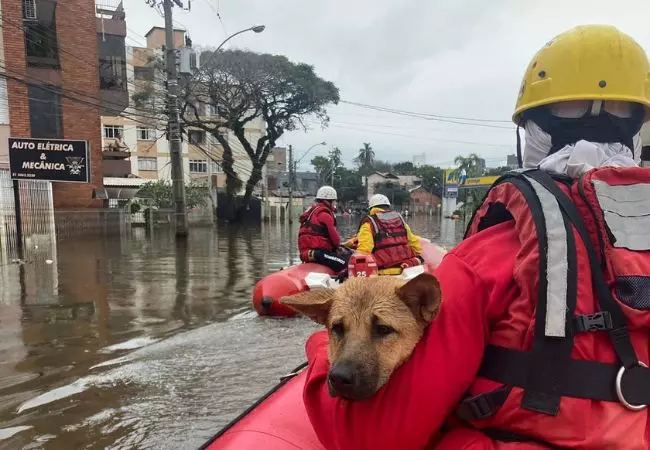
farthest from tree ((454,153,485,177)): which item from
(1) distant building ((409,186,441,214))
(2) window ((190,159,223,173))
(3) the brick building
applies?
(3) the brick building

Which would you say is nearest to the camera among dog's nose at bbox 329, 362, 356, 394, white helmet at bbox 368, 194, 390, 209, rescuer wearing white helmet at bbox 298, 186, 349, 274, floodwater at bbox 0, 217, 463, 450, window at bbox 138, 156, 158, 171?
dog's nose at bbox 329, 362, 356, 394

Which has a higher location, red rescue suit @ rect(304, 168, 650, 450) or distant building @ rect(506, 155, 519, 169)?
distant building @ rect(506, 155, 519, 169)

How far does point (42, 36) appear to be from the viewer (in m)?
Answer: 21.2

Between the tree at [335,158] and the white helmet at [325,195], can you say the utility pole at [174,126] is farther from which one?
the tree at [335,158]

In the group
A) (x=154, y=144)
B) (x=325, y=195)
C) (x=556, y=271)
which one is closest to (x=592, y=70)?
(x=556, y=271)

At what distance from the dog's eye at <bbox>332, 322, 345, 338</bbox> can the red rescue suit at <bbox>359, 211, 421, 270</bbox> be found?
5340 millimetres

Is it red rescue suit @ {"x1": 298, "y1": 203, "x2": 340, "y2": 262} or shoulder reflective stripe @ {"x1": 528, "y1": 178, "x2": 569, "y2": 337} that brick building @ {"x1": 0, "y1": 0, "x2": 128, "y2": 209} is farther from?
shoulder reflective stripe @ {"x1": 528, "y1": 178, "x2": 569, "y2": 337}

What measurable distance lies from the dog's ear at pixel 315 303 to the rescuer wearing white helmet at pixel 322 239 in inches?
264

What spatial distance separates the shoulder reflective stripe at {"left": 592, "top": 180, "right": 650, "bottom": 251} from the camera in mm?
1174

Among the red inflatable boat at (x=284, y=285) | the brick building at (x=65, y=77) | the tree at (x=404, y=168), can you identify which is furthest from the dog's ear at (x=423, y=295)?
the tree at (x=404, y=168)

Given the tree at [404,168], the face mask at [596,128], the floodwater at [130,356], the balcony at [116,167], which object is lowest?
the floodwater at [130,356]

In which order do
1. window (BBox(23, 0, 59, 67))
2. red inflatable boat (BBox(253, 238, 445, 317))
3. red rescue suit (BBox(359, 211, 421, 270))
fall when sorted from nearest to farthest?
red rescue suit (BBox(359, 211, 421, 270))
red inflatable boat (BBox(253, 238, 445, 317))
window (BBox(23, 0, 59, 67))

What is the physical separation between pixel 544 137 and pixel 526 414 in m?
0.87

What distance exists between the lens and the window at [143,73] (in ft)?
114
